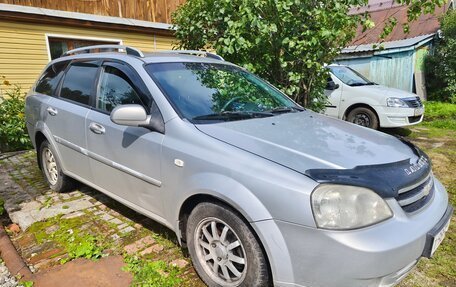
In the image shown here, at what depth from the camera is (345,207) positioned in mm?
1918

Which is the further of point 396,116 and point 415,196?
point 396,116

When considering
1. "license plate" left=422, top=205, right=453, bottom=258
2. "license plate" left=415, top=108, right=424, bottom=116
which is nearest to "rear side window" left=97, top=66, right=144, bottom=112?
"license plate" left=422, top=205, right=453, bottom=258

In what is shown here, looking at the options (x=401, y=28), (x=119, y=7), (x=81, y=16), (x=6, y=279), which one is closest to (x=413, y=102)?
(x=119, y=7)

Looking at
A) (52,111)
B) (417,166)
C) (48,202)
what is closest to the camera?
(417,166)

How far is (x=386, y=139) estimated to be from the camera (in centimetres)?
278

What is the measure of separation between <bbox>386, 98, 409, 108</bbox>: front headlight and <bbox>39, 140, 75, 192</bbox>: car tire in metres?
6.19

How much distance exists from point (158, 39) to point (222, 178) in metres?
8.40

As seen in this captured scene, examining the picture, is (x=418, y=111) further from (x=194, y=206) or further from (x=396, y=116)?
(x=194, y=206)

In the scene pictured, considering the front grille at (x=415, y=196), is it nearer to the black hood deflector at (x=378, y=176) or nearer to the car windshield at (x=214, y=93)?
the black hood deflector at (x=378, y=176)

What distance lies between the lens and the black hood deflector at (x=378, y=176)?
1.95 metres

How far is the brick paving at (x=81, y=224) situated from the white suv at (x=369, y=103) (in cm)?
526

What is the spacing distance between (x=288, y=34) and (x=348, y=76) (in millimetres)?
4049

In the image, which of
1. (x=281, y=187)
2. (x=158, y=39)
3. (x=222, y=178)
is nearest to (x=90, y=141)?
(x=222, y=178)

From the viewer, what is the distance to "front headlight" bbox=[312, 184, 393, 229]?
6.21ft
